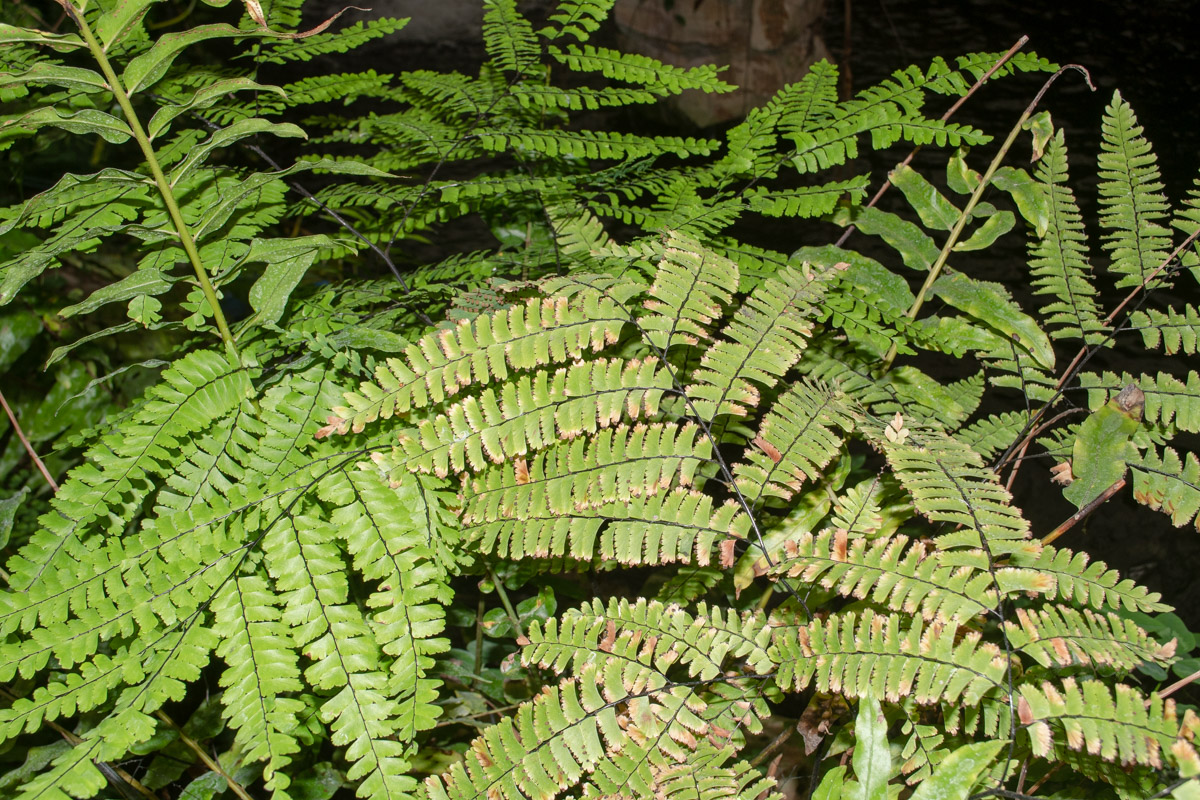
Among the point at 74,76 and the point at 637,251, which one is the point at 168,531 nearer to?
the point at 74,76

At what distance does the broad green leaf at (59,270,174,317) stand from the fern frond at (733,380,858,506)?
0.96m

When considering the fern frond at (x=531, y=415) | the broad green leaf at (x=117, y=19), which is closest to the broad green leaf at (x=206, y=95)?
the broad green leaf at (x=117, y=19)

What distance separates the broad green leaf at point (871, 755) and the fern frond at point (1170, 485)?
675 millimetres

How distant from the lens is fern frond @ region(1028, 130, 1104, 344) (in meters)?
1.42

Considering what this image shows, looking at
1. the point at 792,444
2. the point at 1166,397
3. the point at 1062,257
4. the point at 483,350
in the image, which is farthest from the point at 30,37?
the point at 1166,397

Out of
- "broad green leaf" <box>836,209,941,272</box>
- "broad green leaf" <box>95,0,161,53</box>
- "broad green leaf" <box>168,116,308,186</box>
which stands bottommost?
"broad green leaf" <box>836,209,941,272</box>

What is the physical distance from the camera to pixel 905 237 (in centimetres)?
153

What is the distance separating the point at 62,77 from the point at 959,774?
57.4 inches

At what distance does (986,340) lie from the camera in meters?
1.44

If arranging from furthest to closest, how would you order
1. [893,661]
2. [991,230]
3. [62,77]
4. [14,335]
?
[14,335], [991,230], [62,77], [893,661]

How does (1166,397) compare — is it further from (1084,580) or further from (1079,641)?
(1079,641)

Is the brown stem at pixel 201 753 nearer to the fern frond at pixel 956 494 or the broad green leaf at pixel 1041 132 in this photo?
the fern frond at pixel 956 494

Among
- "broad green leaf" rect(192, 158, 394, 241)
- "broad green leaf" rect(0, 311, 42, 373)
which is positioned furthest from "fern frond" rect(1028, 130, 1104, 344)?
"broad green leaf" rect(0, 311, 42, 373)

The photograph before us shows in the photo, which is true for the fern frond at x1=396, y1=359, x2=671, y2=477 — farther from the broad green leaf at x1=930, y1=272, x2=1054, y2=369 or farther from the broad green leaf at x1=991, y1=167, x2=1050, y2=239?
the broad green leaf at x1=991, y1=167, x2=1050, y2=239
